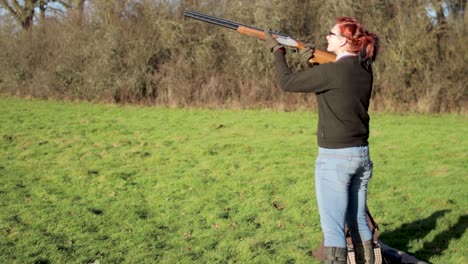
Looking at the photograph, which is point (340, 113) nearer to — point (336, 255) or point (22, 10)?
point (336, 255)

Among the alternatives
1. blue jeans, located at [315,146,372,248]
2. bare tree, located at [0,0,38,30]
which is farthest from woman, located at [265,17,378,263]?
bare tree, located at [0,0,38,30]

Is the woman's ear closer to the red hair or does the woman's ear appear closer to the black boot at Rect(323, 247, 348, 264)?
the red hair

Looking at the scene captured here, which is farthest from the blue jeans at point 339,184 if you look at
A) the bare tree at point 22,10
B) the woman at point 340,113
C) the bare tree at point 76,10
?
the bare tree at point 22,10

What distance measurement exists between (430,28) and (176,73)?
399 inches

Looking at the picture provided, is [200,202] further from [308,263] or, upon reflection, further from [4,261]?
[4,261]

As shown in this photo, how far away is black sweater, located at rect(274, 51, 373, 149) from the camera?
3590 mm

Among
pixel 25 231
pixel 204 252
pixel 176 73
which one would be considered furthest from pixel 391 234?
pixel 176 73

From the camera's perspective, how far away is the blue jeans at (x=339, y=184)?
368 cm

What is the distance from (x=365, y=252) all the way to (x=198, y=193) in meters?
3.69

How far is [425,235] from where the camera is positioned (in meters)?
5.89

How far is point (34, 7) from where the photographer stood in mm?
25469

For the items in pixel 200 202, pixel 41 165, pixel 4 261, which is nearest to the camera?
pixel 4 261

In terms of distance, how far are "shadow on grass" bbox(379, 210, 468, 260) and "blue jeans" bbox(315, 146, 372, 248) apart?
1.87 metres

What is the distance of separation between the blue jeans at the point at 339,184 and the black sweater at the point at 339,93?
80 millimetres
